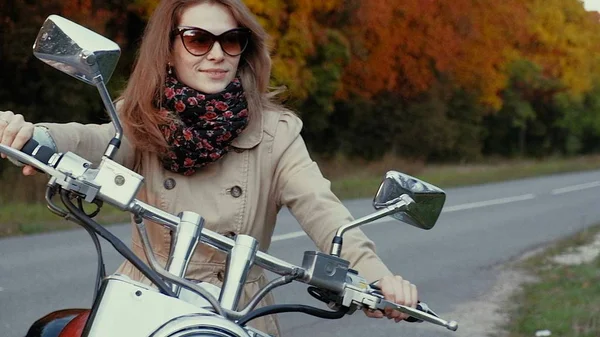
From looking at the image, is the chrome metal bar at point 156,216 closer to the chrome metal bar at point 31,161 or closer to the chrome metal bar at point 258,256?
the chrome metal bar at point 258,256

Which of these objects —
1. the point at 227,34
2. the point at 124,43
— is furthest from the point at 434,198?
the point at 124,43

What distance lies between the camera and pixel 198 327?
66.1 inches

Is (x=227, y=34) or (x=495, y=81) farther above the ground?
(x=495, y=81)

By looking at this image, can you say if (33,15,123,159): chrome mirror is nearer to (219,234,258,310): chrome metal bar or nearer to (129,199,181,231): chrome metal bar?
(129,199,181,231): chrome metal bar

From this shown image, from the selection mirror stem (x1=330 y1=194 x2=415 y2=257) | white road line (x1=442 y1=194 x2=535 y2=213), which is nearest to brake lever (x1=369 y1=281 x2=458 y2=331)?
mirror stem (x1=330 y1=194 x2=415 y2=257)

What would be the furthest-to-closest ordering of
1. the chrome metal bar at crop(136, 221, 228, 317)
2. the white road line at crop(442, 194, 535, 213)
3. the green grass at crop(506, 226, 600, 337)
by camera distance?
the white road line at crop(442, 194, 535, 213), the green grass at crop(506, 226, 600, 337), the chrome metal bar at crop(136, 221, 228, 317)

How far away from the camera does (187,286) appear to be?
6.05 ft

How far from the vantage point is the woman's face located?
240 cm

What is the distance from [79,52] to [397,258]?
9463mm

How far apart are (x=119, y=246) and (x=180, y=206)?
521mm

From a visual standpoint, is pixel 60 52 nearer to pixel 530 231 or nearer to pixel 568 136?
pixel 530 231

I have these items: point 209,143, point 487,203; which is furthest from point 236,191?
point 487,203

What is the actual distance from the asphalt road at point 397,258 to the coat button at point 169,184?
15.1 ft

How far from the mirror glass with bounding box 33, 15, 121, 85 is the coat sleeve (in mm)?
725
